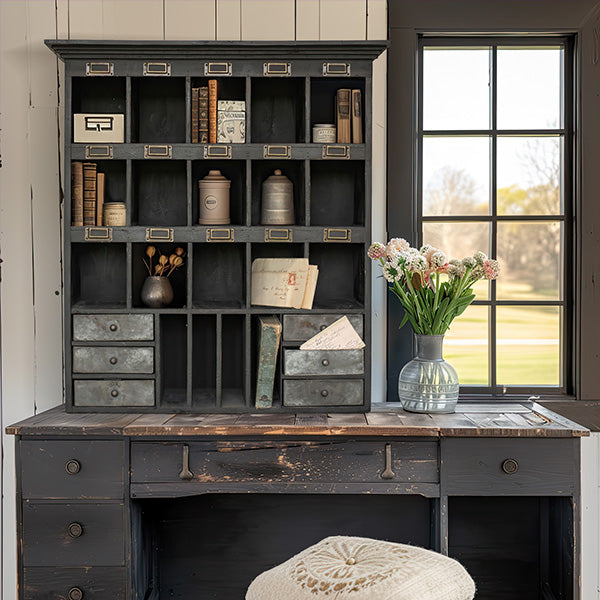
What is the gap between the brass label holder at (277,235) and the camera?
2547mm

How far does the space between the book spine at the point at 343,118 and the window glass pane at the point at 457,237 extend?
1.96 ft

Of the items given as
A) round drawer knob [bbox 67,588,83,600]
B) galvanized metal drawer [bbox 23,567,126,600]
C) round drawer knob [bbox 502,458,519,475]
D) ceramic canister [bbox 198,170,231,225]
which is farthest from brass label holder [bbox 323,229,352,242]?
round drawer knob [bbox 67,588,83,600]

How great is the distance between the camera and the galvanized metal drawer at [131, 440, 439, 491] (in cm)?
235

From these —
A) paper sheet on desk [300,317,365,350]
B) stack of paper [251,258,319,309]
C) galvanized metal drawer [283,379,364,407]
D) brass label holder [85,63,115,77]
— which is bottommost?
galvanized metal drawer [283,379,364,407]

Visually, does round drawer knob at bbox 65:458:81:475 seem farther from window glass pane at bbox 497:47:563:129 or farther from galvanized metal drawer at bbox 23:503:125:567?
window glass pane at bbox 497:47:563:129

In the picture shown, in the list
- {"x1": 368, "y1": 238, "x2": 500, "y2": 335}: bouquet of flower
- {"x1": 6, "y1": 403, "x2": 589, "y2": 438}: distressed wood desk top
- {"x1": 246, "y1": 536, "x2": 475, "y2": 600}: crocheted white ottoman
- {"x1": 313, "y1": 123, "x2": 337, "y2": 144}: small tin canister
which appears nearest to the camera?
{"x1": 246, "y1": 536, "x2": 475, "y2": 600}: crocheted white ottoman

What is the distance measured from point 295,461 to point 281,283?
688 mm

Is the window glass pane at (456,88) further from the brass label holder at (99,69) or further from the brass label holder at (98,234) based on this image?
the brass label holder at (98,234)

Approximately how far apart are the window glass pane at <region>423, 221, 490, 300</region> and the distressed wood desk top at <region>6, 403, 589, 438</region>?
0.76 metres

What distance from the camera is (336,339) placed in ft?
8.40

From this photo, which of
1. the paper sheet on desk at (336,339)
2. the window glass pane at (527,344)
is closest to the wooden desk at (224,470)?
the paper sheet on desk at (336,339)

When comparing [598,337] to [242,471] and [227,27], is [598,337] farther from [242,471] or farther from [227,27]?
[227,27]

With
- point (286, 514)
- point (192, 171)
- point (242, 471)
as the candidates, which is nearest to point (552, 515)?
point (286, 514)

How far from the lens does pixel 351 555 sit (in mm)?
1968
